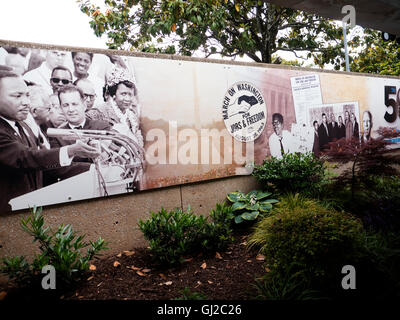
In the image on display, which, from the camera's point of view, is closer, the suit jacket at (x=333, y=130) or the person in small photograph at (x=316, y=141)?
the person in small photograph at (x=316, y=141)

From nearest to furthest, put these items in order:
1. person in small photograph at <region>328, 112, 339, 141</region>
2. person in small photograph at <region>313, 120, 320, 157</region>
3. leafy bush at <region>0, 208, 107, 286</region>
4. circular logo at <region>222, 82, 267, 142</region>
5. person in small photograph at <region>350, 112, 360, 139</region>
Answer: leafy bush at <region>0, 208, 107, 286</region>
circular logo at <region>222, 82, 267, 142</region>
person in small photograph at <region>313, 120, 320, 157</region>
person in small photograph at <region>328, 112, 339, 141</region>
person in small photograph at <region>350, 112, 360, 139</region>

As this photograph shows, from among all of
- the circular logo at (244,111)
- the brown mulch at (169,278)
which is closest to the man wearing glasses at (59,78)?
the brown mulch at (169,278)

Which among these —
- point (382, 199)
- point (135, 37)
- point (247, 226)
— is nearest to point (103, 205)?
point (247, 226)

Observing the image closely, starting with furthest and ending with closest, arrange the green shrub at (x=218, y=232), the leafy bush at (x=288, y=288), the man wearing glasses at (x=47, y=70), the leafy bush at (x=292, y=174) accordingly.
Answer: the leafy bush at (x=292, y=174)
the green shrub at (x=218, y=232)
the man wearing glasses at (x=47, y=70)
the leafy bush at (x=288, y=288)

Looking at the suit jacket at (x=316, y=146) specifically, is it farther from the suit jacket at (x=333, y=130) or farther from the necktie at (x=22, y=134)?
the necktie at (x=22, y=134)

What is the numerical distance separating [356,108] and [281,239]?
15.2 feet

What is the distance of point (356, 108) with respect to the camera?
6.00 metres

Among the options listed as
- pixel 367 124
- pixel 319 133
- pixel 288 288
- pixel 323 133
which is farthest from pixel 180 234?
pixel 367 124

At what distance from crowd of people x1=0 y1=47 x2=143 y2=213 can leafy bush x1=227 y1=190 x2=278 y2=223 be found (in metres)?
1.70

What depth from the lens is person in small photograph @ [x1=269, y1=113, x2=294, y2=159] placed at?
15.7 ft

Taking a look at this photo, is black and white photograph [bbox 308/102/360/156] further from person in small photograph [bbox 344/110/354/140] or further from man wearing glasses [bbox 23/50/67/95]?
man wearing glasses [bbox 23/50/67/95]

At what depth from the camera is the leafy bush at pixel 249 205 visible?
12.4 feet

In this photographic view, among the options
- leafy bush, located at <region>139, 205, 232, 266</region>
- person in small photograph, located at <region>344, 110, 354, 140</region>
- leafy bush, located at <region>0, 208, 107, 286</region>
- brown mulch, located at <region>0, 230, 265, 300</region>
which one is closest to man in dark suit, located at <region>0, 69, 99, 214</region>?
leafy bush, located at <region>0, 208, 107, 286</region>

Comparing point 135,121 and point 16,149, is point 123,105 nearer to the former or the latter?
point 135,121
